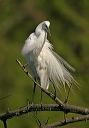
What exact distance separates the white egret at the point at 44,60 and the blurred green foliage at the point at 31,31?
375cm

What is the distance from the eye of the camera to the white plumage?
13.1 ft

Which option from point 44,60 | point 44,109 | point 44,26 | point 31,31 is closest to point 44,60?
point 44,60

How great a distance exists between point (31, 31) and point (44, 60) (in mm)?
7704

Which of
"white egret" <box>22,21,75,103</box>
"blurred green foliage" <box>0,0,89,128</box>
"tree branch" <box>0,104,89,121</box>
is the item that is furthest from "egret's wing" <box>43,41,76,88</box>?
"blurred green foliage" <box>0,0,89,128</box>

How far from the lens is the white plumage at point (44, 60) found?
3982mm

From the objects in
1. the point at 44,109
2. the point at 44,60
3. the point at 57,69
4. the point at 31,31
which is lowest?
the point at 44,109

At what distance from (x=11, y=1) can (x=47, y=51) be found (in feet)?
34.9

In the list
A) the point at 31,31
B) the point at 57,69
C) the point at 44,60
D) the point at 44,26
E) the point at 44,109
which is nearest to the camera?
the point at 44,109

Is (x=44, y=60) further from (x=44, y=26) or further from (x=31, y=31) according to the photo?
(x=31, y=31)

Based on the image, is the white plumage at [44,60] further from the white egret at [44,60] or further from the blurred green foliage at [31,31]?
the blurred green foliage at [31,31]

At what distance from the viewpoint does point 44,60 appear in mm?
4438

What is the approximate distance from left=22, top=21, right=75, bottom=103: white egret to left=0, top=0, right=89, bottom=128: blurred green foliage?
3747 millimetres

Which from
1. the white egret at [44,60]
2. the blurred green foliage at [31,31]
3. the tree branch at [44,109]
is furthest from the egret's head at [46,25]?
the blurred green foliage at [31,31]

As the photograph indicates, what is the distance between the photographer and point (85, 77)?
1050 centimetres
